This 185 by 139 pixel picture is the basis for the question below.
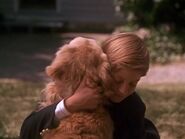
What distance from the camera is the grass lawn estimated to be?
5.66 meters

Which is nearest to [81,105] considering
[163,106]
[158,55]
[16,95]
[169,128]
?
[169,128]

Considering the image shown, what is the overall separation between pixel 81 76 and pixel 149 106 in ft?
13.0

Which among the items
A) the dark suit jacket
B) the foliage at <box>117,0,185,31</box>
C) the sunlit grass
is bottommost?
the foliage at <box>117,0,185,31</box>

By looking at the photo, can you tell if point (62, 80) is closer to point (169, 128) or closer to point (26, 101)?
point (169, 128)

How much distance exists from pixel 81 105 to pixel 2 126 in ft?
10.4

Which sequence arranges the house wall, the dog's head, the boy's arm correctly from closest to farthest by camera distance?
the dog's head, the boy's arm, the house wall

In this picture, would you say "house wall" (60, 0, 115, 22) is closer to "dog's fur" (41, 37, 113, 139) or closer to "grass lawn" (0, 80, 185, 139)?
"grass lawn" (0, 80, 185, 139)

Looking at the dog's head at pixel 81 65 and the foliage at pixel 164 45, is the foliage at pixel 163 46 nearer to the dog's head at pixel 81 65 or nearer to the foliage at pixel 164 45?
the foliage at pixel 164 45

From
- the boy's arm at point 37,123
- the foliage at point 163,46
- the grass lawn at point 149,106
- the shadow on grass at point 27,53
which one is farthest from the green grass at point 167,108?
the foliage at point 163,46

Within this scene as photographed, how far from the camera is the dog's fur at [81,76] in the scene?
2.67 m

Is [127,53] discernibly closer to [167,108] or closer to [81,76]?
[81,76]

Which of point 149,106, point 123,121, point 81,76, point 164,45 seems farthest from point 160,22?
point 81,76

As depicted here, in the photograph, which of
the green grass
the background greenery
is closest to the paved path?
the background greenery

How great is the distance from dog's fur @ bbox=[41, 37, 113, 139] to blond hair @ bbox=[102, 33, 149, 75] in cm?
7
